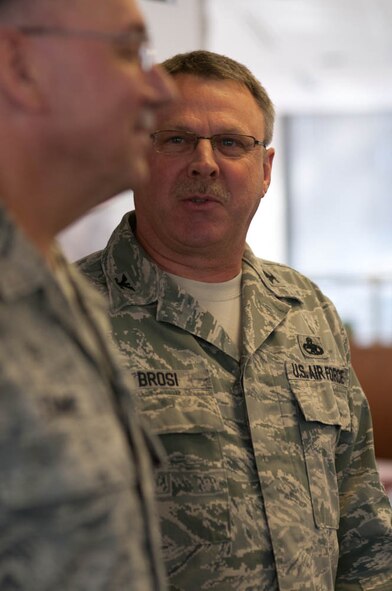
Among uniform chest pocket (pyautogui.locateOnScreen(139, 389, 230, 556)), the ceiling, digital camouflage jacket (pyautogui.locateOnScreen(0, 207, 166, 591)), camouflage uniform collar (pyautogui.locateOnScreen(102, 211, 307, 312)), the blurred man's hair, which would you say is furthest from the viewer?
the ceiling

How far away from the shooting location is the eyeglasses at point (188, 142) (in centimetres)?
154

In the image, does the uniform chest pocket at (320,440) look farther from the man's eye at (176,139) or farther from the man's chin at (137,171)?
the man's chin at (137,171)

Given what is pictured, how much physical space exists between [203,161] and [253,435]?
0.44 metres

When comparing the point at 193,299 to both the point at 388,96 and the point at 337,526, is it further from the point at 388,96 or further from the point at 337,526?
the point at 388,96

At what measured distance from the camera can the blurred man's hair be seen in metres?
1.59

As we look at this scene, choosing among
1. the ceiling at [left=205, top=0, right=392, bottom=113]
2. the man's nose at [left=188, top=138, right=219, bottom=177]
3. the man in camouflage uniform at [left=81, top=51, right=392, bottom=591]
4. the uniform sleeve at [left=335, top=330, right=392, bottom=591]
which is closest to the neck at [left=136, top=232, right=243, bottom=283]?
A: the man in camouflage uniform at [left=81, top=51, right=392, bottom=591]

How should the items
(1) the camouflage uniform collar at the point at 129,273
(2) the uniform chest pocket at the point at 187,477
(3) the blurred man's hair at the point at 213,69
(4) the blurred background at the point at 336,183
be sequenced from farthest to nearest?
(4) the blurred background at the point at 336,183 < (3) the blurred man's hair at the point at 213,69 < (1) the camouflage uniform collar at the point at 129,273 < (2) the uniform chest pocket at the point at 187,477

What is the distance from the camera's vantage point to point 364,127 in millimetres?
10414

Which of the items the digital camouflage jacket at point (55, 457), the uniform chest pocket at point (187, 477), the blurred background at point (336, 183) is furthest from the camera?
the blurred background at point (336, 183)

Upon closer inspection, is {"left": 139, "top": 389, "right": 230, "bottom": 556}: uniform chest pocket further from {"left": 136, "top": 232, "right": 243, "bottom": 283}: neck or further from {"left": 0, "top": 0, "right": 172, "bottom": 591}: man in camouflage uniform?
{"left": 0, "top": 0, "right": 172, "bottom": 591}: man in camouflage uniform

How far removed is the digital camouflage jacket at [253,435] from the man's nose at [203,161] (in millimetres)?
158

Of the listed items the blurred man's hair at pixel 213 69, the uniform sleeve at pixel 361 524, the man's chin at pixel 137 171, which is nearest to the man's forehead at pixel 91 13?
the man's chin at pixel 137 171

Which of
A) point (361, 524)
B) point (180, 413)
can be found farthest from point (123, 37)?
point (361, 524)

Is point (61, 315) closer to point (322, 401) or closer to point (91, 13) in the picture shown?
point (91, 13)
